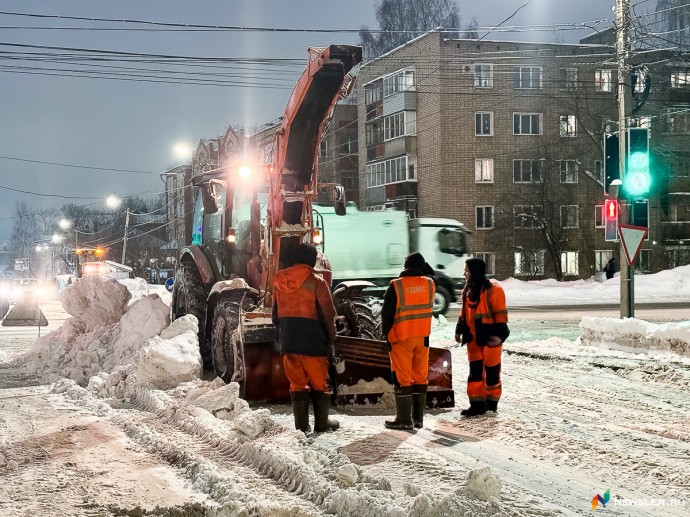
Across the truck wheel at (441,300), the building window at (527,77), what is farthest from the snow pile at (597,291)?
the building window at (527,77)

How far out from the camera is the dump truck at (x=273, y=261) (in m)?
9.53

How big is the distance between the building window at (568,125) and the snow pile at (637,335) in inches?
1282

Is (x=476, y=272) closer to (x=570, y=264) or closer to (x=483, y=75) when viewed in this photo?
(x=483, y=75)

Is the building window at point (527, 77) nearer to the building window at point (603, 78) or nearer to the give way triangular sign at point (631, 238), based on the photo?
the building window at point (603, 78)

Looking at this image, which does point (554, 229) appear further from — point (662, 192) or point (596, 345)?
point (596, 345)

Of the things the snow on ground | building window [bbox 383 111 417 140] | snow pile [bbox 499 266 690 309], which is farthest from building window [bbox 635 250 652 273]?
the snow on ground

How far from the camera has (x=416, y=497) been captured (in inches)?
209

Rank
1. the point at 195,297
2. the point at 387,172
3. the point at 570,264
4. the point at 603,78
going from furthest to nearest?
the point at 387,172 → the point at 570,264 → the point at 603,78 → the point at 195,297

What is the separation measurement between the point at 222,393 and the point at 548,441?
3587 millimetres

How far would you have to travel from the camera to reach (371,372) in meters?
9.56

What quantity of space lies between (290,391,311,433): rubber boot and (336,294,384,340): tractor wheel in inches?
133

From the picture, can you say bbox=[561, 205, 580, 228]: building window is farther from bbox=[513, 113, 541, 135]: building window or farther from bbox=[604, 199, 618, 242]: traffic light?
bbox=[604, 199, 618, 242]: traffic light

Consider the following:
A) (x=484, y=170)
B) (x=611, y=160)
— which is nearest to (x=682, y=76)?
(x=484, y=170)

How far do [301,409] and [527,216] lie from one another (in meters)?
39.3
